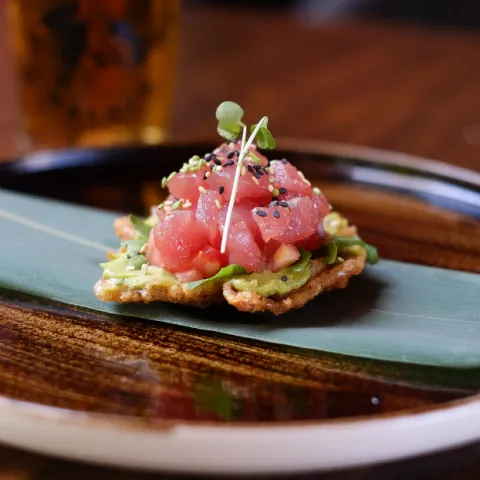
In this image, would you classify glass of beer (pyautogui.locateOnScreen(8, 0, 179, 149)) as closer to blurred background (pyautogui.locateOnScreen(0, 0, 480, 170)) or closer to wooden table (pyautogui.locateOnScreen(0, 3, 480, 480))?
blurred background (pyautogui.locateOnScreen(0, 0, 480, 170))

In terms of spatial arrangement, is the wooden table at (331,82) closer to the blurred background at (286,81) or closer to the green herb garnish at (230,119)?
the blurred background at (286,81)

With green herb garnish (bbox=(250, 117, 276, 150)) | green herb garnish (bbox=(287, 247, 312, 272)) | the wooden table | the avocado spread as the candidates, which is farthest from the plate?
the wooden table

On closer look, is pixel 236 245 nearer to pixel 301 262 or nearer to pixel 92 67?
pixel 301 262

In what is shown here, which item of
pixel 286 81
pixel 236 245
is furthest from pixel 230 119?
pixel 286 81

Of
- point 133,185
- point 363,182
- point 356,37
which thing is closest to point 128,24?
point 133,185

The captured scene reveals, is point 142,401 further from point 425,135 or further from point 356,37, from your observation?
point 356,37

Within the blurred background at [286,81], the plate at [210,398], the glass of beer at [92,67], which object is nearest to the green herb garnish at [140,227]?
the plate at [210,398]
